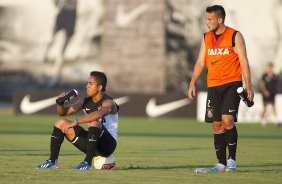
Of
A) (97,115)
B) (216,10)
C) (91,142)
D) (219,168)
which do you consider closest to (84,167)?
(91,142)

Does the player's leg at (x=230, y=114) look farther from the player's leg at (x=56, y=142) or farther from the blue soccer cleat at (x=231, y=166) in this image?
the player's leg at (x=56, y=142)

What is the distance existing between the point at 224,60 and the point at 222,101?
1.89 ft

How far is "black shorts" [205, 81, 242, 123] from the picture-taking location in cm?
1257

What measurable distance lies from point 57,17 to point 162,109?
8277mm

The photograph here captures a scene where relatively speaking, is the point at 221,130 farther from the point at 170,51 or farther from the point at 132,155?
the point at 170,51

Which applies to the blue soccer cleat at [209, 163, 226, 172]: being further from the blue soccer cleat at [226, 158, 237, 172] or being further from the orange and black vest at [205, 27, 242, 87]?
the orange and black vest at [205, 27, 242, 87]

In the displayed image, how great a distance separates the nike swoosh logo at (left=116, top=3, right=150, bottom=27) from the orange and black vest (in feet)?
91.2

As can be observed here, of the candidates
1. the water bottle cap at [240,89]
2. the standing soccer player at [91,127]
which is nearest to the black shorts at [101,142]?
the standing soccer player at [91,127]

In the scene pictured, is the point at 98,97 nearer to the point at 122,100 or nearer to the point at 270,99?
the point at 270,99

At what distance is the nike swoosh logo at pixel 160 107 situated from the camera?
116ft

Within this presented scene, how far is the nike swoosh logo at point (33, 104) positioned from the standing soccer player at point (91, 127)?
22.4m

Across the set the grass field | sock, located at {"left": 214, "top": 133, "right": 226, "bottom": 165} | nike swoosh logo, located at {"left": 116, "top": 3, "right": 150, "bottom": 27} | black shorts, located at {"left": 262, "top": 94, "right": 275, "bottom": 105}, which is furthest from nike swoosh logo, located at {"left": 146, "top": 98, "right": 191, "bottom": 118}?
sock, located at {"left": 214, "top": 133, "right": 226, "bottom": 165}

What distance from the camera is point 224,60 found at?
12.8m

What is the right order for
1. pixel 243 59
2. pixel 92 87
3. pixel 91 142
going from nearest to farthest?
pixel 91 142
pixel 92 87
pixel 243 59
